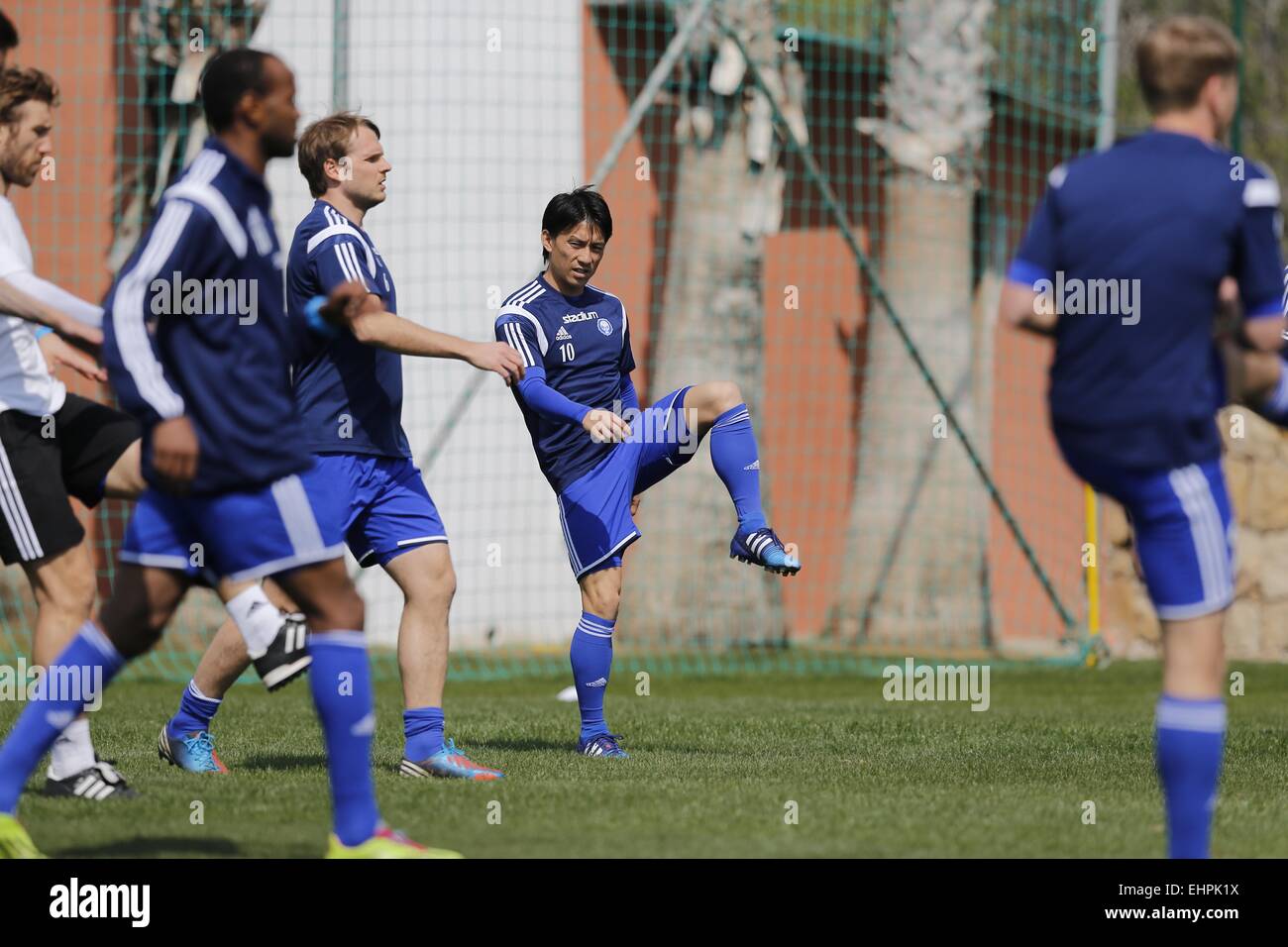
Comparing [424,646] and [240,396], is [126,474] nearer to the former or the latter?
[424,646]

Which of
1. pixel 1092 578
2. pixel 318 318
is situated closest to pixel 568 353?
pixel 318 318

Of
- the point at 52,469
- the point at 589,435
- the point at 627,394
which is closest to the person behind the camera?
the point at 52,469

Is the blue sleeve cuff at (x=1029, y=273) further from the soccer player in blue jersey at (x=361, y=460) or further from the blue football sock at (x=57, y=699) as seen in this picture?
the blue football sock at (x=57, y=699)

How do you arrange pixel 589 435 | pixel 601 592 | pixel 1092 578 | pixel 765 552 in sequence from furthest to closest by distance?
pixel 1092 578 → pixel 601 592 → pixel 589 435 → pixel 765 552

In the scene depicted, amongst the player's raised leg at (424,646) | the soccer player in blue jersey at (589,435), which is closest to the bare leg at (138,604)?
the player's raised leg at (424,646)

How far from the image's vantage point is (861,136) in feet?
53.7

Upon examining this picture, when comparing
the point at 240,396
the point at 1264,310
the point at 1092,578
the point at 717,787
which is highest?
the point at 1264,310

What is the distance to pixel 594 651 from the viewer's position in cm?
780

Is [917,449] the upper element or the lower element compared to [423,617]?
upper

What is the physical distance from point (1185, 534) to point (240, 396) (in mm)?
2422

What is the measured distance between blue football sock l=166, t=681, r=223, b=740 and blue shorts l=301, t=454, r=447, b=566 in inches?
31.5

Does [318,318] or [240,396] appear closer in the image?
[240,396]

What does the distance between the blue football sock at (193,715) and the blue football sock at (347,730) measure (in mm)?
2290
